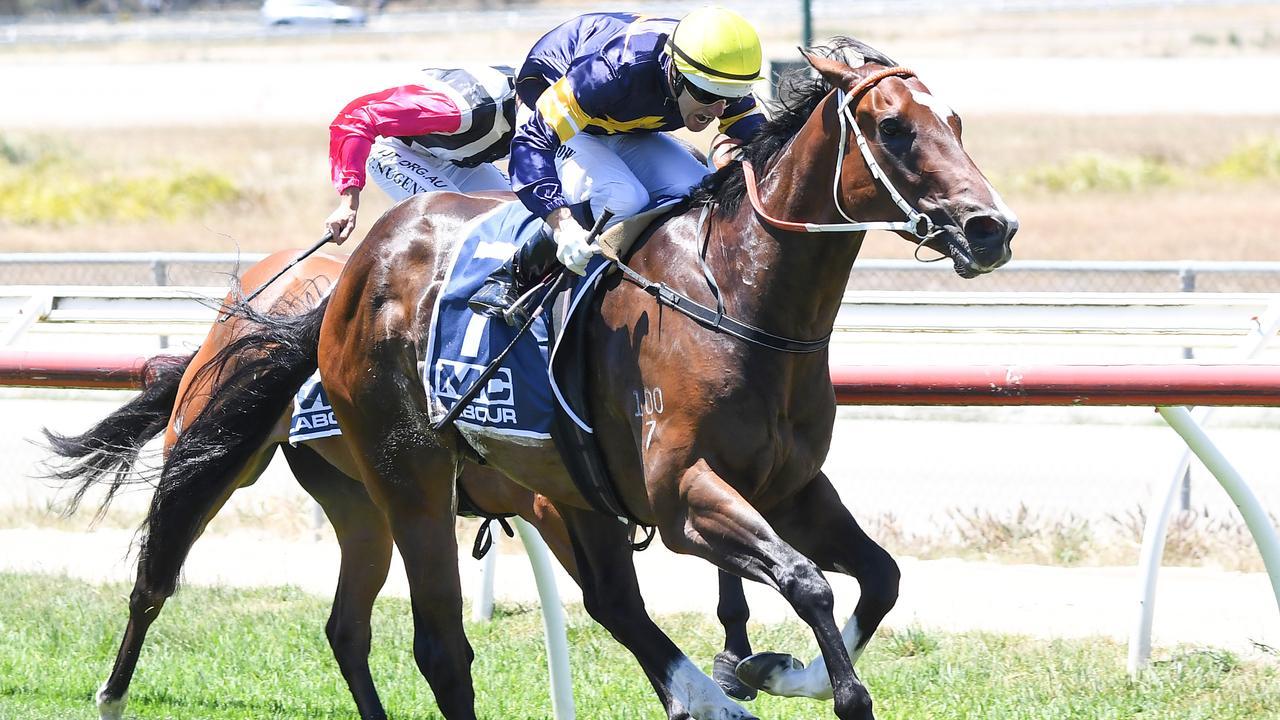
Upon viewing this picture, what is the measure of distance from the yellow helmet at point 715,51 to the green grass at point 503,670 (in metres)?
2.02

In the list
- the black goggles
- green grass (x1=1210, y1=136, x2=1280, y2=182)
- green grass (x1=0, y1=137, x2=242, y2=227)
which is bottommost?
green grass (x1=0, y1=137, x2=242, y2=227)

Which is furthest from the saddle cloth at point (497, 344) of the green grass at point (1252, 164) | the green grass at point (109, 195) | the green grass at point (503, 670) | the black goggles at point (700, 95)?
the green grass at point (1252, 164)

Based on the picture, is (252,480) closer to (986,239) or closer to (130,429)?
(130,429)

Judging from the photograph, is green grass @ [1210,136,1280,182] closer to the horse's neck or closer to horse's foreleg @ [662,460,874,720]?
the horse's neck

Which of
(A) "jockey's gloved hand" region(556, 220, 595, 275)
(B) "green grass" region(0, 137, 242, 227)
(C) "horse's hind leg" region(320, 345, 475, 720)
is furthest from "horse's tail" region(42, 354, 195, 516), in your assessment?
(B) "green grass" region(0, 137, 242, 227)

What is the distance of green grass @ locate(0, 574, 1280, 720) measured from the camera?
4.91 m

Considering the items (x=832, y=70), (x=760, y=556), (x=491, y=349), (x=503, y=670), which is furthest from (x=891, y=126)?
(x=503, y=670)

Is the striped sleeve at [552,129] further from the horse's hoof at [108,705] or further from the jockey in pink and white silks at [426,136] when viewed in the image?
the horse's hoof at [108,705]

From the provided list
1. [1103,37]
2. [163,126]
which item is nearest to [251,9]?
[163,126]

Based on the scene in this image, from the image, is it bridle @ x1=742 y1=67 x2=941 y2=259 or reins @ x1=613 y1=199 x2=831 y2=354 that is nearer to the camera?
bridle @ x1=742 y1=67 x2=941 y2=259

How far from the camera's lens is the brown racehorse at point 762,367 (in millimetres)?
3641

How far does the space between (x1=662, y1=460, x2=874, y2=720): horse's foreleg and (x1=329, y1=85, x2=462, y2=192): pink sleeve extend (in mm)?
1986

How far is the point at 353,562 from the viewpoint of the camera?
17.5ft

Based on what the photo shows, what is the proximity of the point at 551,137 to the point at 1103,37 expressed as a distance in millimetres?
37715
